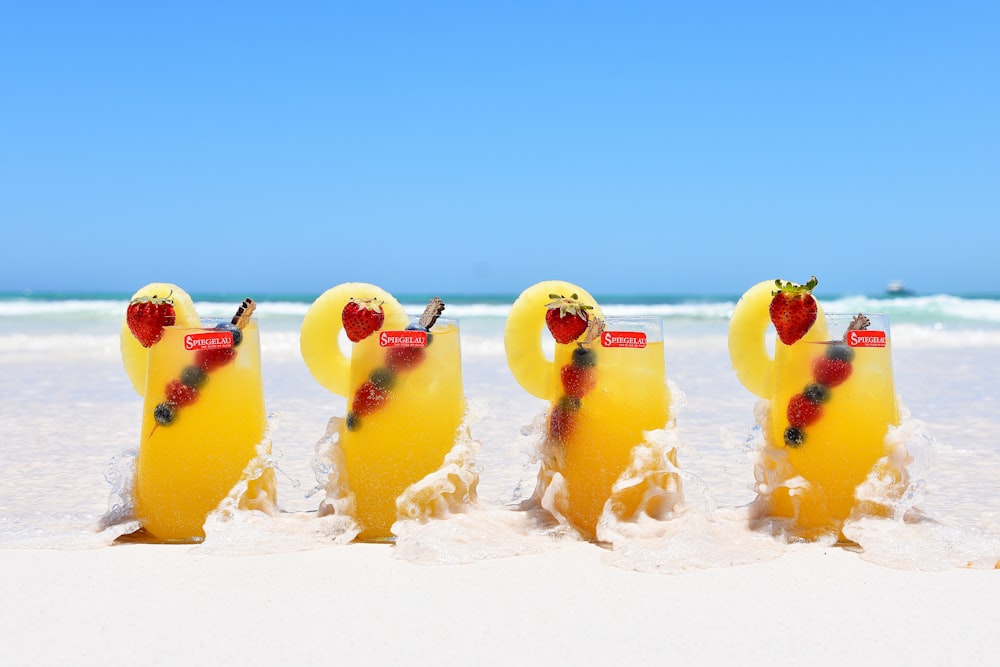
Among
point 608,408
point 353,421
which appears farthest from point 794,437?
point 353,421

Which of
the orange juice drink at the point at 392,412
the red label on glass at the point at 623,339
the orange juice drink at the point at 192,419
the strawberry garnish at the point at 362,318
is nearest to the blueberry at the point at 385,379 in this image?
the orange juice drink at the point at 392,412

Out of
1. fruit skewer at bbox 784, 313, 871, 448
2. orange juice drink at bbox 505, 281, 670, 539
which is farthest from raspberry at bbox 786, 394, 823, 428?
orange juice drink at bbox 505, 281, 670, 539

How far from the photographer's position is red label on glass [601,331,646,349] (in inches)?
86.8

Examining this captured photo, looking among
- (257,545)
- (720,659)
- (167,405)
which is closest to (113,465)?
(167,405)

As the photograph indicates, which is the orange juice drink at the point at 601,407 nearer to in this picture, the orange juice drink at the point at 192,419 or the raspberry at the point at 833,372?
the raspberry at the point at 833,372

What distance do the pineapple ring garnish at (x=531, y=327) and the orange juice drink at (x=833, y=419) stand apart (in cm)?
56

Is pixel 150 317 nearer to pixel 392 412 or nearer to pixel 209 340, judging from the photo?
pixel 209 340

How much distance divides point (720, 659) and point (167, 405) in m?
1.46

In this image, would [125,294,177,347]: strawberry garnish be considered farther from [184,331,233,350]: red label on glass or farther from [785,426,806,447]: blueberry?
[785,426,806,447]: blueberry

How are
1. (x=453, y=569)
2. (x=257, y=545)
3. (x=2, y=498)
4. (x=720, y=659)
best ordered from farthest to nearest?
1. (x=2, y=498)
2. (x=257, y=545)
3. (x=453, y=569)
4. (x=720, y=659)

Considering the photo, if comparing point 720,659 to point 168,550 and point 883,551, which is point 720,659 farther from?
point 168,550

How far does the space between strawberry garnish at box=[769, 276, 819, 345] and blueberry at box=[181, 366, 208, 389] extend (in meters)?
1.47

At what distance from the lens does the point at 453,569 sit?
196 centimetres

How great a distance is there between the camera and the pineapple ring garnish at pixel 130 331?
2207 millimetres
